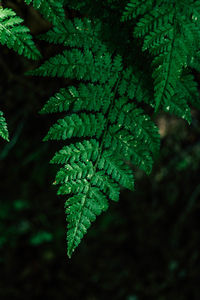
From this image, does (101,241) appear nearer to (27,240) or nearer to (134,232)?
Answer: (134,232)

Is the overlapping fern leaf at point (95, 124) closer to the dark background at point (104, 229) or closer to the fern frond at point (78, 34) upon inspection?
the fern frond at point (78, 34)

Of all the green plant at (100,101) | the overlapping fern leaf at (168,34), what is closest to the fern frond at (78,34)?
the green plant at (100,101)

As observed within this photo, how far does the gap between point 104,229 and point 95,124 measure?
2857 millimetres

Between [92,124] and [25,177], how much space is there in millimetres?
2918

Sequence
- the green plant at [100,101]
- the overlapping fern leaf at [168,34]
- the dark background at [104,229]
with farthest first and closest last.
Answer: the dark background at [104,229] → the green plant at [100,101] → the overlapping fern leaf at [168,34]

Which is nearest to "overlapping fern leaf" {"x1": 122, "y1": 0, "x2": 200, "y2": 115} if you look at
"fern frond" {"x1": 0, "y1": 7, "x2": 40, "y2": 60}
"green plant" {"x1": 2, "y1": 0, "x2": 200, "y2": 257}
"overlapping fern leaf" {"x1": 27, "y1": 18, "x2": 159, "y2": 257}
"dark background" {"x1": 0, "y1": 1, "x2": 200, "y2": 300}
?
"green plant" {"x1": 2, "y1": 0, "x2": 200, "y2": 257}

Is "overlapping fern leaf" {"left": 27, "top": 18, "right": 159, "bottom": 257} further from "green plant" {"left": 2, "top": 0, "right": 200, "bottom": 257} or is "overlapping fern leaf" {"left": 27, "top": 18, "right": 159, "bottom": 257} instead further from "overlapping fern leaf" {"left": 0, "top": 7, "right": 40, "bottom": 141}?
"overlapping fern leaf" {"left": 0, "top": 7, "right": 40, "bottom": 141}

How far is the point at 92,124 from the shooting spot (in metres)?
1.75

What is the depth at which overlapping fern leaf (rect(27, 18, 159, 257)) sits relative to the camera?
1664 mm

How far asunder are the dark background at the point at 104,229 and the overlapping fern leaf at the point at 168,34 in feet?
7.76

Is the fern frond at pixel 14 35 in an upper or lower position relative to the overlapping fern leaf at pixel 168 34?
lower

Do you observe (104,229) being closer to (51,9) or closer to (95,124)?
(95,124)

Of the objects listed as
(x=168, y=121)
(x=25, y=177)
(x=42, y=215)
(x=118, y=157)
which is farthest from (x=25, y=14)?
(x=42, y=215)

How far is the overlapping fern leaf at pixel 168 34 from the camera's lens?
4.92 ft
